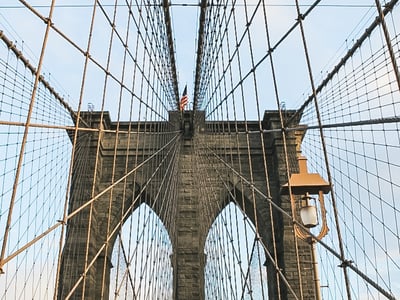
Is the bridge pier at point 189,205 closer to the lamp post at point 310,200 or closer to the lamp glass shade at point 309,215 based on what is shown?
the lamp post at point 310,200

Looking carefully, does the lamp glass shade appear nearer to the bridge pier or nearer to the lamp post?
the lamp post

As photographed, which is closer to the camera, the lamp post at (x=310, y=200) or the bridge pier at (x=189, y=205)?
the lamp post at (x=310, y=200)

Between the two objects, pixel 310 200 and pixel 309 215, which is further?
pixel 310 200

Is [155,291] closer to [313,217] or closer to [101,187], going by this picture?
[313,217]

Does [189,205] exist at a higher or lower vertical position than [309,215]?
higher

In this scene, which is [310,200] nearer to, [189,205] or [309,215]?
[309,215]

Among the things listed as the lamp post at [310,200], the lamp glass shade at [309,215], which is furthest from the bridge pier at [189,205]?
the lamp glass shade at [309,215]

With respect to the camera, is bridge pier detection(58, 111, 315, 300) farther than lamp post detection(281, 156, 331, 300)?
Yes

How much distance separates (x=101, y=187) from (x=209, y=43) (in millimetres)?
5517

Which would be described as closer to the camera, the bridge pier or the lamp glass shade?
the lamp glass shade

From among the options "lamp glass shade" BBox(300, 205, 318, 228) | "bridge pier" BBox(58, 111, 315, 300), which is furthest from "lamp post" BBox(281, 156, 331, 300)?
"bridge pier" BBox(58, 111, 315, 300)

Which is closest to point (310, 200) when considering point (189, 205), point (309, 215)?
point (309, 215)

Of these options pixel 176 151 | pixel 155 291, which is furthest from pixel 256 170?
pixel 155 291

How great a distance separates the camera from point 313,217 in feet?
13.8
